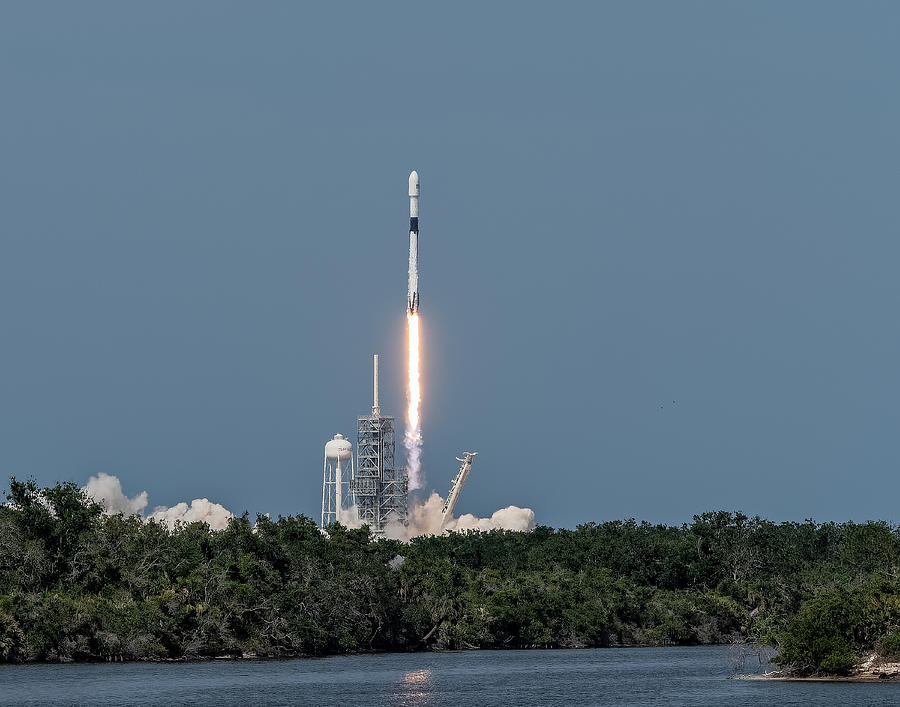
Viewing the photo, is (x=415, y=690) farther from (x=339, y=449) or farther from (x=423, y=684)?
(x=339, y=449)

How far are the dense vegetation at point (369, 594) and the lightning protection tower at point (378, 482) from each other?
970 inches

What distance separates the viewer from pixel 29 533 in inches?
3863

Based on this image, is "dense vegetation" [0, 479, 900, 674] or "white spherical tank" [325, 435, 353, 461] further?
"white spherical tank" [325, 435, 353, 461]

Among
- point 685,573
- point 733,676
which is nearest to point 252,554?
point 733,676

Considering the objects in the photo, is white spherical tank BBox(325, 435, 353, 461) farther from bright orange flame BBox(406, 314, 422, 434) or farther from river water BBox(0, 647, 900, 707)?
river water BBox(0, 647, 900, 707)

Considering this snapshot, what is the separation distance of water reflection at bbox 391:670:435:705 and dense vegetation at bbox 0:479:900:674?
1160cm

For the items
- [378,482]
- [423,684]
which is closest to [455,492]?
[378,482]

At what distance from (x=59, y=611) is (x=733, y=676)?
114 feet

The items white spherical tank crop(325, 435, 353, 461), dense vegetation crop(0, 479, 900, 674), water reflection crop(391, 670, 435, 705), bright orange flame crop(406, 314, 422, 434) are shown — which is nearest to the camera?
water reflection crop(391, 670, 435, 705)

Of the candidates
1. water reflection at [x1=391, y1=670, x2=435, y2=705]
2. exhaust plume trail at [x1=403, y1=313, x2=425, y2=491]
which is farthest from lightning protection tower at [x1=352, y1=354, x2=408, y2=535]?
water reflection at [x1=391, y1=670, x2=435, y2=705]

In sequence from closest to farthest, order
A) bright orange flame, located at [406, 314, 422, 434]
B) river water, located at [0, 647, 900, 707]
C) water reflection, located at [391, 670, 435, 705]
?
1. river water, located at [0, 647, 900, 707]
2. water reflection, located at [391, 670, 435, 705]
3. bright orange flame, located at [406, 314, 422, 434]

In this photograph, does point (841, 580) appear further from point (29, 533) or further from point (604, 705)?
point (29, 533)

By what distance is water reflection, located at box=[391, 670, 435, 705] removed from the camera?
2982 inches

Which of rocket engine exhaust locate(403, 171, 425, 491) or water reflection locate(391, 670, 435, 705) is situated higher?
rocket engine exhaust locate(403, 171, 425, 491)
